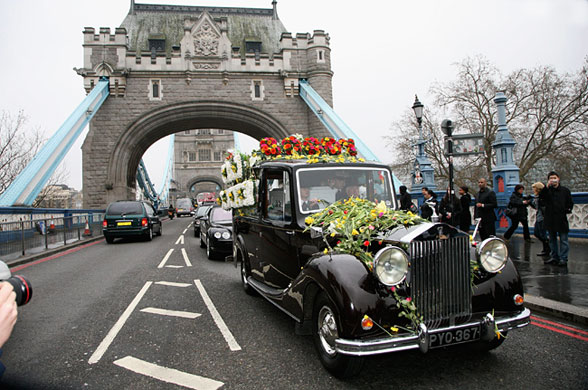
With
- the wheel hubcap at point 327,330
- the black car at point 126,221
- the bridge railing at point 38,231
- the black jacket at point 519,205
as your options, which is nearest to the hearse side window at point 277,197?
the wheel hubcap at point 327,330

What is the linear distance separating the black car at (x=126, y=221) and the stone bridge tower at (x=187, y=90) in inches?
506

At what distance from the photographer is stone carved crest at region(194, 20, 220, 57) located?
28.5m

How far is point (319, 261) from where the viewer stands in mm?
3408

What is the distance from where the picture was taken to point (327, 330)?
10.8 ft

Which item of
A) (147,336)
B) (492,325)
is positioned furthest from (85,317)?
(492,325)

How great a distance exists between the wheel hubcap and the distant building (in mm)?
83158

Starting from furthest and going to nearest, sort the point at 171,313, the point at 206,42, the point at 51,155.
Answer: the point at 206,42 → the point at 51,155 → the point at 171,313

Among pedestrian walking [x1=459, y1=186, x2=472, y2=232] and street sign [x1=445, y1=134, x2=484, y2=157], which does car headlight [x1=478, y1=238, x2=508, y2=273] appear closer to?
street sign [x1=445, y1=134, x2=484, y2=157]

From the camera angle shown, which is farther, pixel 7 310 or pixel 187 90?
pixel 187 90

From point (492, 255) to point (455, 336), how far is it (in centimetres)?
86

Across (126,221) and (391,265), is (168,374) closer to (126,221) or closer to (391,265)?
(391,265)

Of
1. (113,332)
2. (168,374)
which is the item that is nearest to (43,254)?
(113,332)

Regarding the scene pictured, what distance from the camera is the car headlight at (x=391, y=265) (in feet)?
9.85

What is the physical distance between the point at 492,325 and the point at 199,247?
10.8 metres
